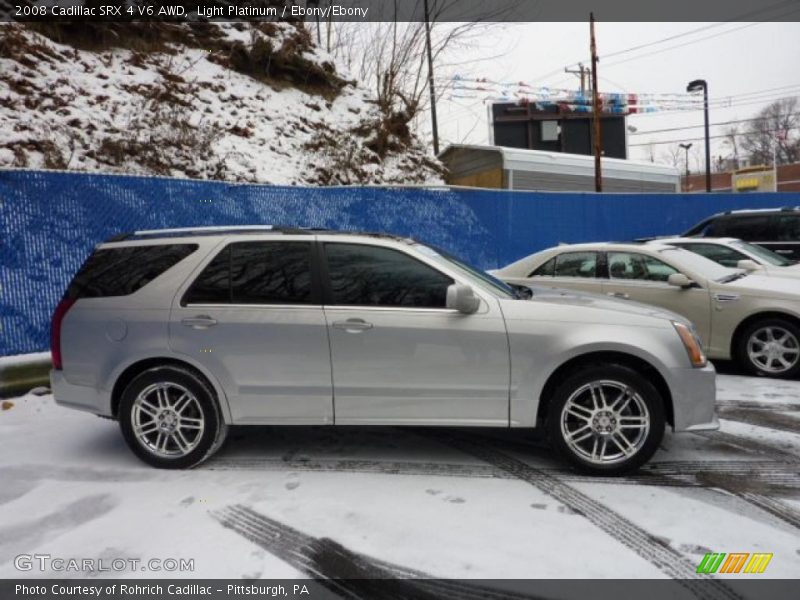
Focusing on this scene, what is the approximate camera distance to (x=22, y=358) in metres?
6.02

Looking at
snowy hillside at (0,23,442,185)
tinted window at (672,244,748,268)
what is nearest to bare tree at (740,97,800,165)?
snowy hillside at (0,23,442,185)

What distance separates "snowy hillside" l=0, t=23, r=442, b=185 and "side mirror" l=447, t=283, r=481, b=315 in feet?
28.0

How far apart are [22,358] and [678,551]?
20.1 feet

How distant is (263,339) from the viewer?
3.96 meters

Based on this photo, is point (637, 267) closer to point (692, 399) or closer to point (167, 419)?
point (692, 399)

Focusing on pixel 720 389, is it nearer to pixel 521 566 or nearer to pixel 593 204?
pixel 521 566

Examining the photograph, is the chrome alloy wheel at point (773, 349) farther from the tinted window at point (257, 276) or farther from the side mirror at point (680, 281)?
the tinted window at point (257, 276)

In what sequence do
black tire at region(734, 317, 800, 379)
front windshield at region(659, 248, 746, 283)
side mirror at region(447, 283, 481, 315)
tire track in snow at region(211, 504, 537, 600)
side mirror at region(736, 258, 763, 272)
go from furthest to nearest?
side mirror at region(736, 258, 763, 272)
front windshield at region(659, 248, 746, 283)
black tire at region(734, 317, 800, 379)
side mirror at region(447, 283, 481, 315)
tire track in snow at region(211, 504, 537, 600)

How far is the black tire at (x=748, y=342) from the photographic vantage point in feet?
20.3

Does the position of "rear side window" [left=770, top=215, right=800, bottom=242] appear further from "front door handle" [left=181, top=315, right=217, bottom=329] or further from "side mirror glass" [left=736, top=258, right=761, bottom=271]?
"front door handle" [left=181, top=315, right=217, bottom=329]

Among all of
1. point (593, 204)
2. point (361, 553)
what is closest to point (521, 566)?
point (361, 553)

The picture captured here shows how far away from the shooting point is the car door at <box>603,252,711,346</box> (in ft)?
Result: 21.6

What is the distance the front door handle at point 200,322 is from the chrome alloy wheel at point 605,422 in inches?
95.6

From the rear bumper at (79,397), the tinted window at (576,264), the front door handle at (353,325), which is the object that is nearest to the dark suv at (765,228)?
the tinted window at (576,264)
